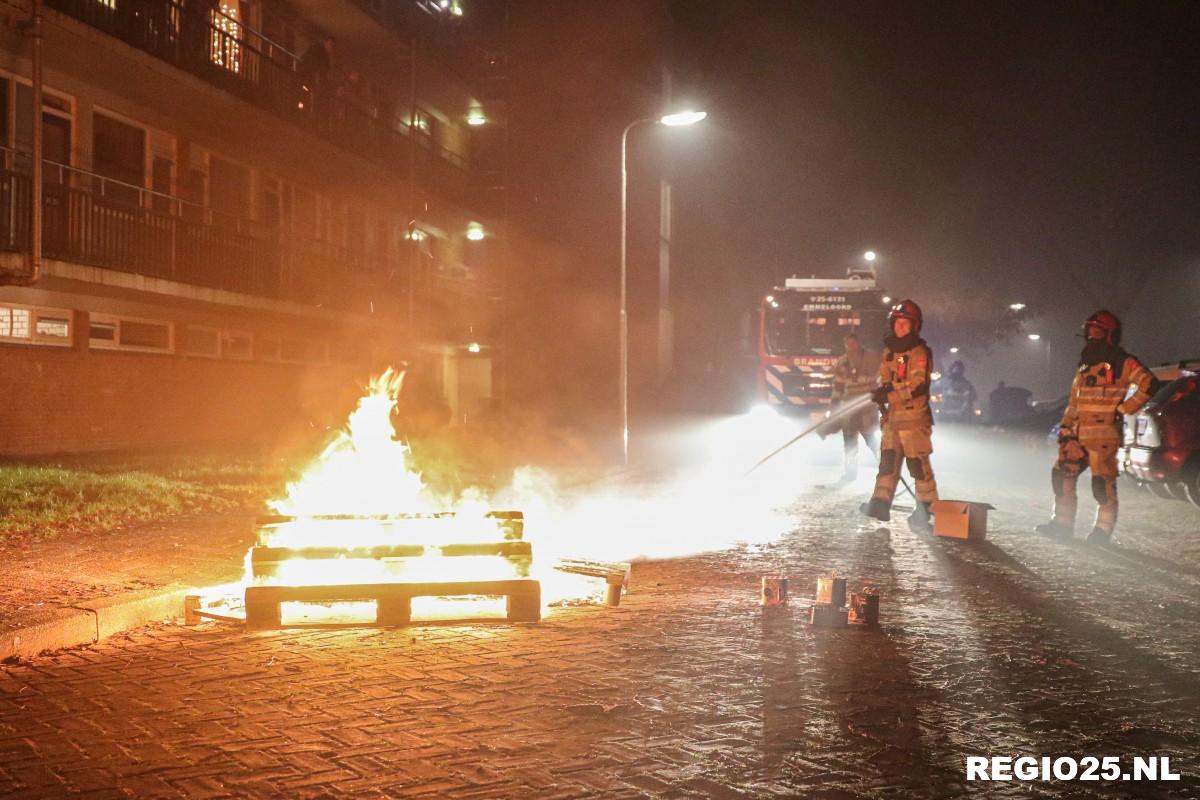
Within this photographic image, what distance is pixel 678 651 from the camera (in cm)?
577

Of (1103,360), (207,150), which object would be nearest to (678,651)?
(1103,360)

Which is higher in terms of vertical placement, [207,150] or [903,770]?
[207,150]

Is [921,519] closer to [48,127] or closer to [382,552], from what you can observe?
[382,552]

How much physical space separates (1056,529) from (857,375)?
521 cm

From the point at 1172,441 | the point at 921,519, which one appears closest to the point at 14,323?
the point at 921,519

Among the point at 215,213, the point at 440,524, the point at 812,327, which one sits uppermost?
the point at 215,213

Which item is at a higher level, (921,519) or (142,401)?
(142,401)

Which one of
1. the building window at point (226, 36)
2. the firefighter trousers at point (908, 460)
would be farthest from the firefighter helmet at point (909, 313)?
the building window at point (226, 36)

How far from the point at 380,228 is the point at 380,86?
384 cm

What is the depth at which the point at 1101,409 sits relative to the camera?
9.69 metres

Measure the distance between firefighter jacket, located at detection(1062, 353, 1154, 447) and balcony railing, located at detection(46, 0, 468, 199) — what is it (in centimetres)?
1428

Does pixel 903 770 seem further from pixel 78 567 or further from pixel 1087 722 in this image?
pixel 78 567

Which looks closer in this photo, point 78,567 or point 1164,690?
point 1164,690

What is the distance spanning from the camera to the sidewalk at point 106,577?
229 inches
